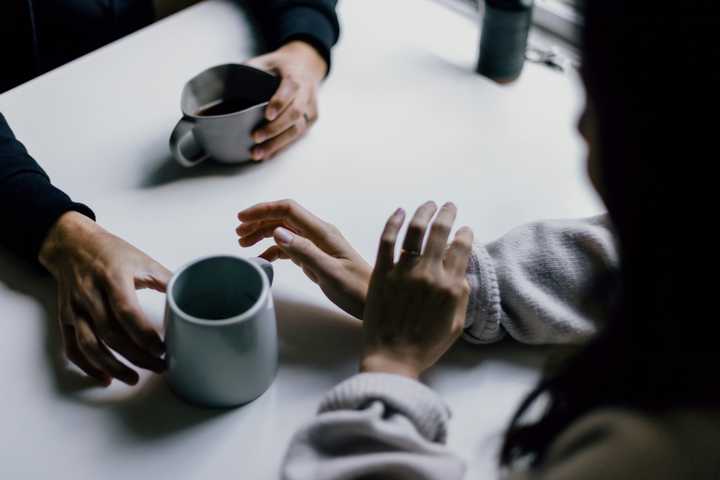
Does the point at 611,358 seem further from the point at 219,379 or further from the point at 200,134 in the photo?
the point at 200,134

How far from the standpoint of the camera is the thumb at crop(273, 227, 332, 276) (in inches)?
26.6

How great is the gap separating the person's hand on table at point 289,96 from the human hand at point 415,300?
0.76 ft

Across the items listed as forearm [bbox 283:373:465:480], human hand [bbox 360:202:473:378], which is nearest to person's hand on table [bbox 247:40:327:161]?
human hand [bbox 360:202:473:378]

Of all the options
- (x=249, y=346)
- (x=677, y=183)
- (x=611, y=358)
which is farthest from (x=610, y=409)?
(x=249, y=346)

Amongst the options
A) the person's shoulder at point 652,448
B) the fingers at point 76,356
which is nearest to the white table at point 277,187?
the fingers at point 76,356

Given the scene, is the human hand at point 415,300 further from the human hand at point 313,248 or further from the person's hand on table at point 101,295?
the person's hand on table at point 101,295

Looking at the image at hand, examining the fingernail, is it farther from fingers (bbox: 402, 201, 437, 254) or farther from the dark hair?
the dark hair

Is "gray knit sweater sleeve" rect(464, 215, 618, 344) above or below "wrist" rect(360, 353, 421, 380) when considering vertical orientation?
above

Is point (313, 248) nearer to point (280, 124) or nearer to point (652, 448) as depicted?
point (280, 124)

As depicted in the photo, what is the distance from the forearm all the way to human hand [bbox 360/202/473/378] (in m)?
0.05

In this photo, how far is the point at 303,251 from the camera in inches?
26.7

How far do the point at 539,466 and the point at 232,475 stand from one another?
9.1 inches

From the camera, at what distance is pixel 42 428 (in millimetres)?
592

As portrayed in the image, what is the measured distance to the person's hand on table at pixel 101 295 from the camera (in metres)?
0.62
